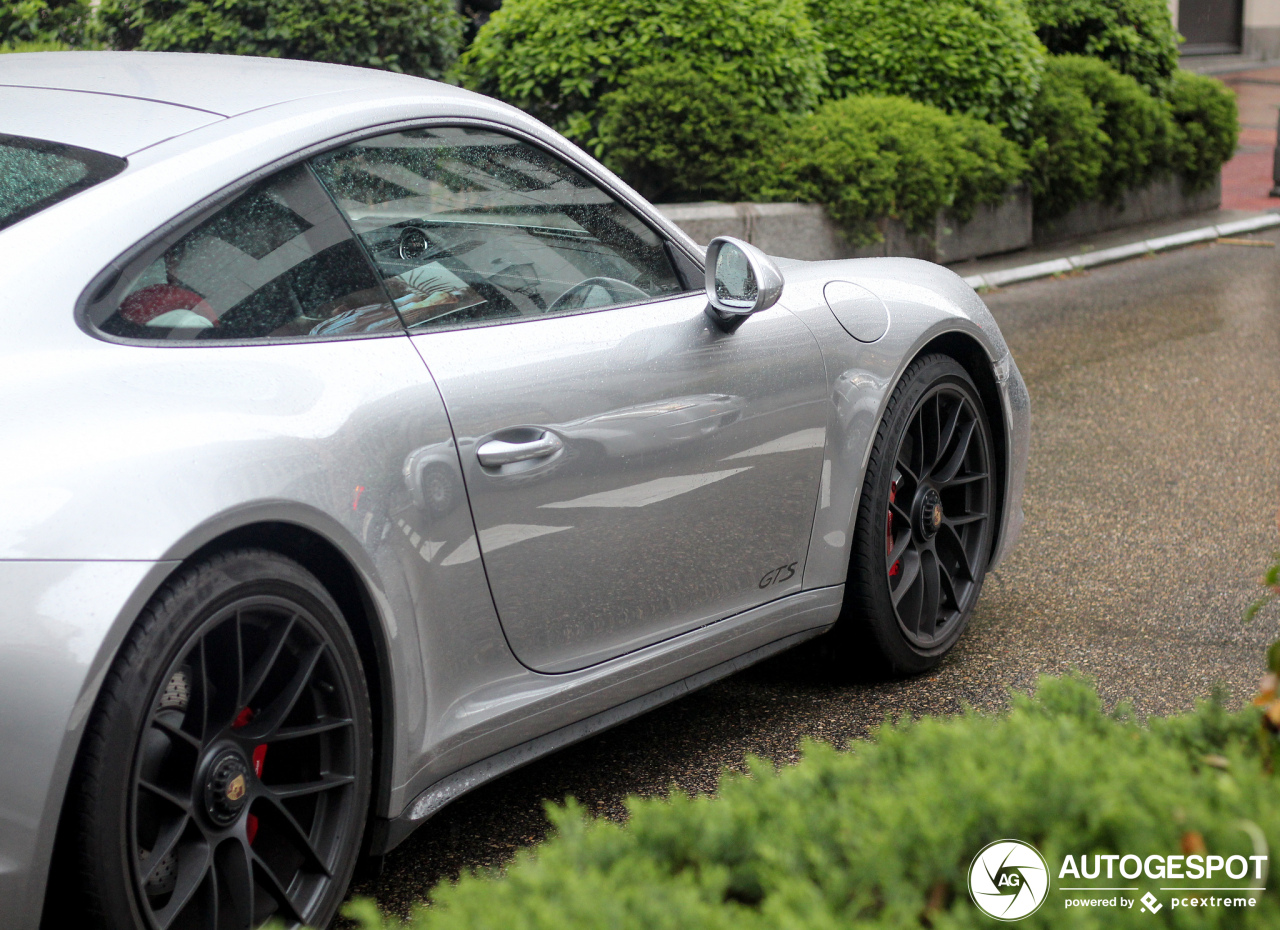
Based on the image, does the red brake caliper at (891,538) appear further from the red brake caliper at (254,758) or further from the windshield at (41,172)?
the windshield at (41,172)

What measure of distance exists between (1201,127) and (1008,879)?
14.3 metres

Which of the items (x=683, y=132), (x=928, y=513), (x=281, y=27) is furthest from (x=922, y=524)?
(x=281, y=27)

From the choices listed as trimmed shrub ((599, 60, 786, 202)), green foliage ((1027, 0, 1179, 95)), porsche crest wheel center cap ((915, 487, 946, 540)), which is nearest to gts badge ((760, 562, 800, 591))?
porsche crest wheel center cap ((915, 487, 946, 540))

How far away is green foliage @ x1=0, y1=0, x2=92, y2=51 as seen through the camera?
9.09 m

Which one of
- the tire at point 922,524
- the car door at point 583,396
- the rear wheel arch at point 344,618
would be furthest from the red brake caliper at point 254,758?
the tire at point 922,524

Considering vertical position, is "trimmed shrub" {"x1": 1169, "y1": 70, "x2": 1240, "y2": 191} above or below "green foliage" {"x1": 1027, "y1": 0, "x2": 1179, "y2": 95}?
below

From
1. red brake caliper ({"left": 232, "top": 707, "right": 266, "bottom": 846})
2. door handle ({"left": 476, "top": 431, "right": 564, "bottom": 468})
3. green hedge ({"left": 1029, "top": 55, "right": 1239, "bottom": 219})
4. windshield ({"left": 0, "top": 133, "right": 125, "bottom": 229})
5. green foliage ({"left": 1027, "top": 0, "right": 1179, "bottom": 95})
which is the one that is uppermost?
windshield ({"left": 0, "top": 133, "right": 125, "bottom": 229})

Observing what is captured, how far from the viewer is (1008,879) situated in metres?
1.49

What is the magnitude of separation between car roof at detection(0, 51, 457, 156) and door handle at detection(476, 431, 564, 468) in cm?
80

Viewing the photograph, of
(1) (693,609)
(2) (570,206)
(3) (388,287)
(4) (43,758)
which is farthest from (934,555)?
(4) (43,758)

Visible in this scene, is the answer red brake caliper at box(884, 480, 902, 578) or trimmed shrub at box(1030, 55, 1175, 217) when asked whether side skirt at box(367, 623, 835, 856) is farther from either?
trimmed shrub at box(1030, 55, 1175, 217)

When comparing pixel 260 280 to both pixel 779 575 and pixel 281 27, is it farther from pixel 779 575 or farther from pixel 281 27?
pixel 281 27

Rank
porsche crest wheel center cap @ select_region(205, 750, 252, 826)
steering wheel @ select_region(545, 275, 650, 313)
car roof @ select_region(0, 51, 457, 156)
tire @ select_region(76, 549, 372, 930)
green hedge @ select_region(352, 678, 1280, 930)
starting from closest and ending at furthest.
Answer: green hedge @ select_region(352, 678, 1280, 930)
tire @ select_region(76, 549, 372, 930)
porsche crest wheel center cap @ select_region(205, 750, 252, 826)
car roof @ select_region(0, 51, 457, 156)
steering wheel @ select_region(545, 275, 650, 313)

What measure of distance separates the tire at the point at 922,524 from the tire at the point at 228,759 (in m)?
1.67
